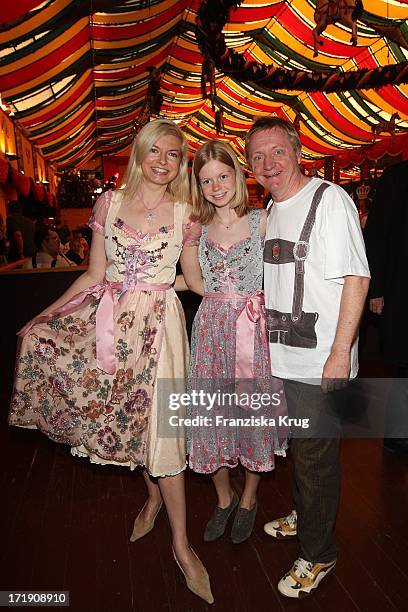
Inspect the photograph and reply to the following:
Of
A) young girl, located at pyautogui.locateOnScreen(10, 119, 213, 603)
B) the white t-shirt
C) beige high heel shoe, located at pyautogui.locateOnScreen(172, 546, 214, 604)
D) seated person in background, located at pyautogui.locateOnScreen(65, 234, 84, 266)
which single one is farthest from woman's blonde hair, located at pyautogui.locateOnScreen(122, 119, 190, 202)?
seated person in background, located at pyautogui.locateOnScreen(65, 234, 84, 266)

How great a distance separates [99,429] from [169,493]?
0.35 metres

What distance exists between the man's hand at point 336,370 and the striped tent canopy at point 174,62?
2.69m

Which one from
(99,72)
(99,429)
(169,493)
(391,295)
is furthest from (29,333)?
(99,72)

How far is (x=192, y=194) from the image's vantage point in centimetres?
207

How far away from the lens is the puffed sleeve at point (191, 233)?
202 centimetres

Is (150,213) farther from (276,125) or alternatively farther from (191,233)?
(276,125)

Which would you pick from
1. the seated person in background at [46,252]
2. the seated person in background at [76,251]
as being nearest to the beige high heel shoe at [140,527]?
the seated person in background at [46,252]

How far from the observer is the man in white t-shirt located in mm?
1643

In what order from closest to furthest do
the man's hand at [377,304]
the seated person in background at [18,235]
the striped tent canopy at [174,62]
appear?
the man's hand at [377,304], the striped tent canopy at [174,62], the seated person in background at [18,235]

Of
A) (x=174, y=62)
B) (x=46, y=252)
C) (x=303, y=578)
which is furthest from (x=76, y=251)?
(x=303, y=578)

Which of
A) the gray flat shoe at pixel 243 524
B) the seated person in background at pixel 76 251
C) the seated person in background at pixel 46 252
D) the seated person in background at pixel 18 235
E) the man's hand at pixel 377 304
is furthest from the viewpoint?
the seated person in background at pixel 76 251

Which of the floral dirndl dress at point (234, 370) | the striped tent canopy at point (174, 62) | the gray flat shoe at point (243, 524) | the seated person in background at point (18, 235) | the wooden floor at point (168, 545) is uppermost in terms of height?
the striped tent canopy at point (174, 62)

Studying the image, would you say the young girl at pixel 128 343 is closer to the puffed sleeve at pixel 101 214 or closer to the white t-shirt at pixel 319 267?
the puffed sleeve at pixel 101 214

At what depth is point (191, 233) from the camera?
2035 mm
